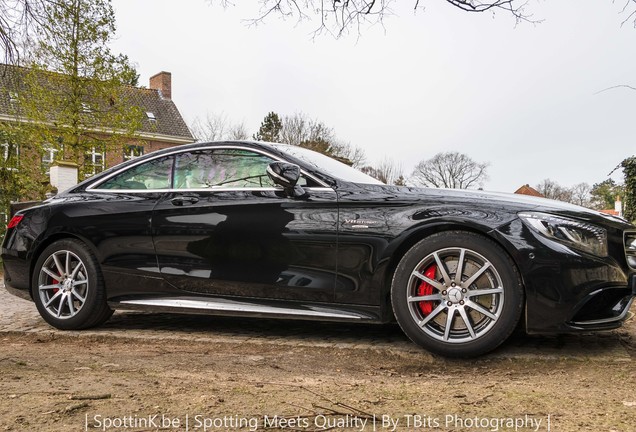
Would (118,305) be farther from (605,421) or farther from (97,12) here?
(97,12)

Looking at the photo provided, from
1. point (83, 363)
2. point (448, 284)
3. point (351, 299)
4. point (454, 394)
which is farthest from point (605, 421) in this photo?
point (83, 363)

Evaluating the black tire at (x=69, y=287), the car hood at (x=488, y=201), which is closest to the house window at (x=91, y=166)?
the black tire at (x=69, y=287)

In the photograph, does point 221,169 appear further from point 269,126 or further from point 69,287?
point 269,126

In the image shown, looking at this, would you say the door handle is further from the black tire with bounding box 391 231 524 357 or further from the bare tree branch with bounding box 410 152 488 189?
the bare tree branch with bounding box 410 152 488 189

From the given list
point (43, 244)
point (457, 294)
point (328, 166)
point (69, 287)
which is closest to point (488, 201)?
point (457, 294)

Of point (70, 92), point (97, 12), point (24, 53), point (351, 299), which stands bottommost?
point (351, 299)

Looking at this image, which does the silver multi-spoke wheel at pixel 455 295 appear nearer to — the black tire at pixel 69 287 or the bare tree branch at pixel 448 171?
the black tire at pixel 69 287

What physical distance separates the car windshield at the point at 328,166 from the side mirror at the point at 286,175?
10.9 inches

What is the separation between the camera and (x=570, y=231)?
338 centimetres

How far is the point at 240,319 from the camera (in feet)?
16.7

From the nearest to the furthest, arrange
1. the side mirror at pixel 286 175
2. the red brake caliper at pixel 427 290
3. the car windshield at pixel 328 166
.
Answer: the red brake caliper at pixel 427 290, the side mirror at pixel 286 175, the car windshield at pixel 328 166

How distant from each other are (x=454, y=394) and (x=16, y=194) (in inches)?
578

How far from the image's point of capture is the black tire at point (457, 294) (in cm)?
336

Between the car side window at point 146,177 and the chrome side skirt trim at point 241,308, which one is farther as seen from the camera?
Result: the car side window at point 146,177
